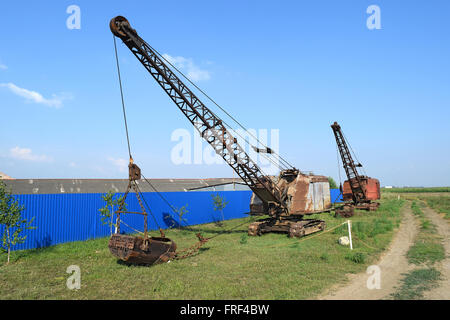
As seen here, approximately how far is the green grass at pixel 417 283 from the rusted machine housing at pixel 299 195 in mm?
7812

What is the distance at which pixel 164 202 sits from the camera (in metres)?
22.5

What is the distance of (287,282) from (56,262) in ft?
31.1

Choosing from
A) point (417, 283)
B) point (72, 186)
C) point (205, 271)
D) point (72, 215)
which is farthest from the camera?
point (72, 186)

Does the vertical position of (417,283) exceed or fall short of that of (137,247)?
it falls short

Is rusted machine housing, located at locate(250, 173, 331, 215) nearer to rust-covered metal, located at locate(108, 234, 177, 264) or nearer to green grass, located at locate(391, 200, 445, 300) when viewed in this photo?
green grass, located at locate(391, 200, 445, 300)

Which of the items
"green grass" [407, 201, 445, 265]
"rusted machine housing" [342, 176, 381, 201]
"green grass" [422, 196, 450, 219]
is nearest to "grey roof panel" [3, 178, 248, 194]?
"green grass" [407, 201, 445, 265]

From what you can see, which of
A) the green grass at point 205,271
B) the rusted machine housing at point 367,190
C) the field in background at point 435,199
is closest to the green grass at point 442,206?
the field in background at point 435,199

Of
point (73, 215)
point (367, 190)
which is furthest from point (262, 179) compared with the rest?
point (367, 190)

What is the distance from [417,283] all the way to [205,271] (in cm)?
673

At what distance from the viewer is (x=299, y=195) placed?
A: 17375 millimetres

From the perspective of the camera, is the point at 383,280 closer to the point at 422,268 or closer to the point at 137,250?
the point at 422,268

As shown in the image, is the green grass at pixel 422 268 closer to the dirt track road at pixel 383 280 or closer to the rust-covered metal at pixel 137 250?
the dirt track road at pixel 383 280
